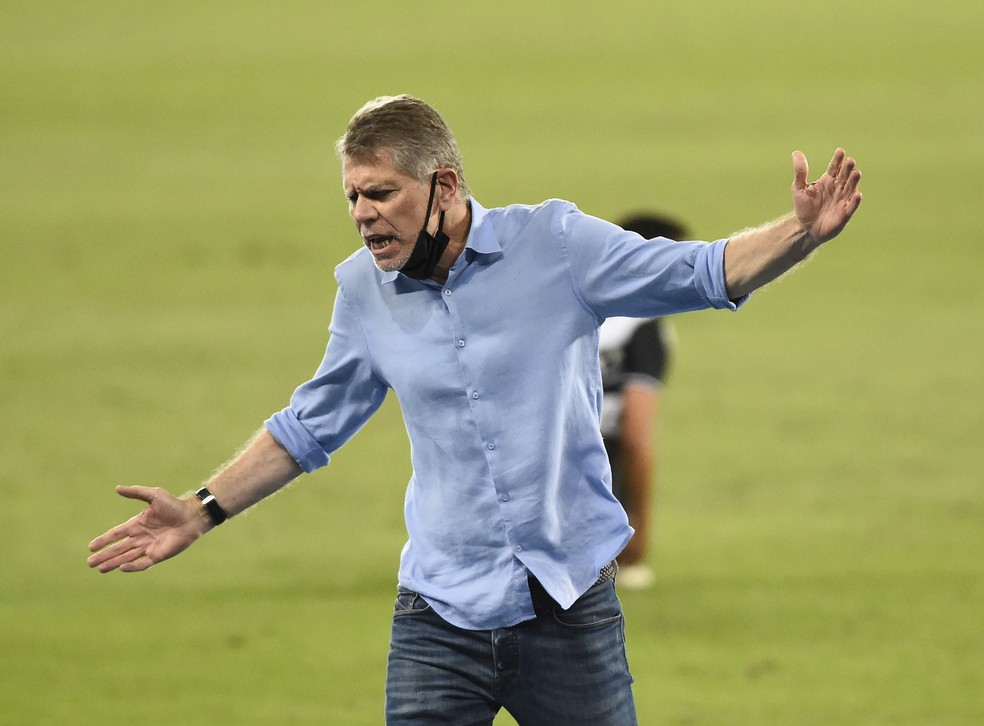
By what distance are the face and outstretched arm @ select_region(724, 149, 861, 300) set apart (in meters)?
0.74

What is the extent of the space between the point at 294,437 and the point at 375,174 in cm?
75

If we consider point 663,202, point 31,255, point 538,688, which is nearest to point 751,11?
point 663,202

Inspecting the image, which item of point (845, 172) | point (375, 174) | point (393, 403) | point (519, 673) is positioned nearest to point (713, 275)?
point (845, 172)

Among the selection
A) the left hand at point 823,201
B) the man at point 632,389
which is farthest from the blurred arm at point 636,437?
the left hand at point 823,201

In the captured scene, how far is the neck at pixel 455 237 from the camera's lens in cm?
405

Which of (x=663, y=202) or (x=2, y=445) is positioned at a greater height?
(x=663, y=202)

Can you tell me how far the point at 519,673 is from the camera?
4.04 meters

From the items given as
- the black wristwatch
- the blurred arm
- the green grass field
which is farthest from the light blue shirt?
the blurred arm

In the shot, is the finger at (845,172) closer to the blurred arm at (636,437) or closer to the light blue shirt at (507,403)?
the light blue shirt at (507,403)

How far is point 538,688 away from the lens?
4.04m

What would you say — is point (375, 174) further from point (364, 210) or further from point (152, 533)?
point (152, 533)

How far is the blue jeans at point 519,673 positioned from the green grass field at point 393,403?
Answer: 3005 millimetres

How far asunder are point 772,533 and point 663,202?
870 cm

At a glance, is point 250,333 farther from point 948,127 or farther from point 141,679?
point 948,127
